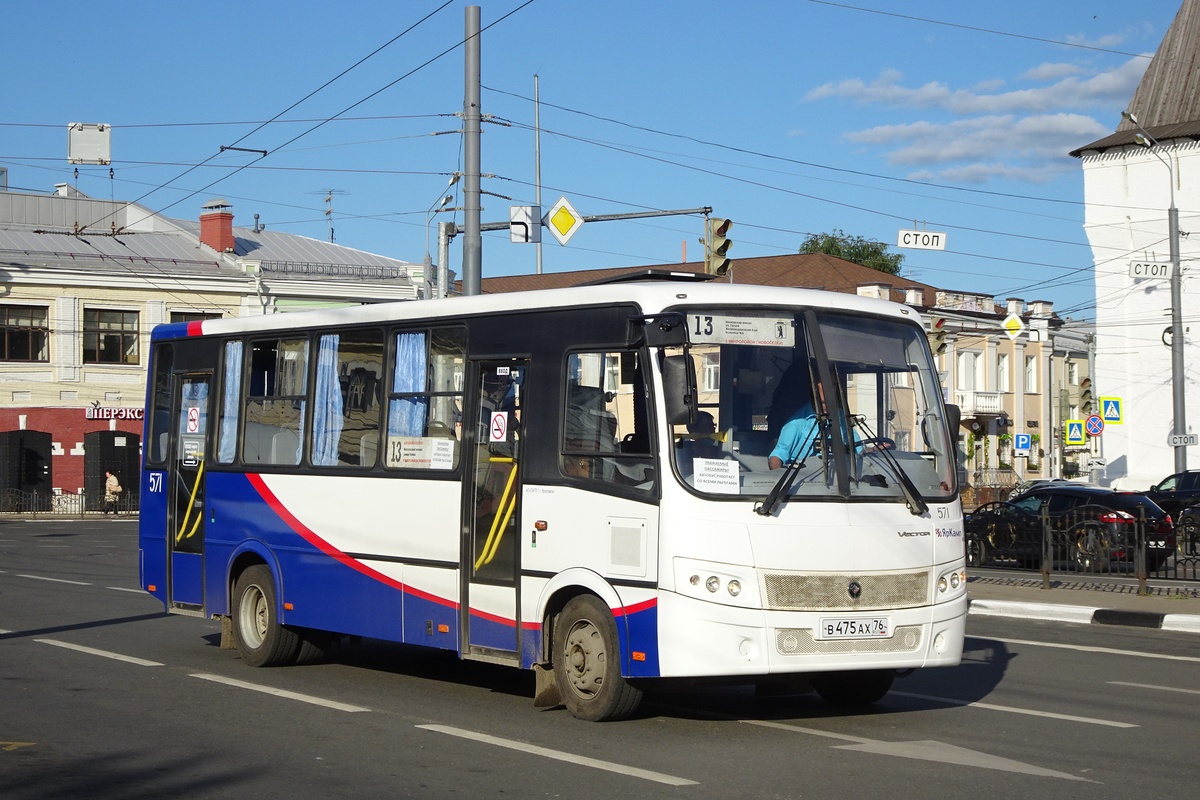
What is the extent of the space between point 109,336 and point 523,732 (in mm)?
45347

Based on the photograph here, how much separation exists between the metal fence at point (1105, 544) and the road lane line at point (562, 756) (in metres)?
13.7

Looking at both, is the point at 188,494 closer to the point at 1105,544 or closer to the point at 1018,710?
the point at 1018,710

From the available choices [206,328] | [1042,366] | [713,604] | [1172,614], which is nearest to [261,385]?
[206,328]

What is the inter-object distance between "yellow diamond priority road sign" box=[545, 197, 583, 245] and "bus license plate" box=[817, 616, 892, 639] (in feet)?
51.9

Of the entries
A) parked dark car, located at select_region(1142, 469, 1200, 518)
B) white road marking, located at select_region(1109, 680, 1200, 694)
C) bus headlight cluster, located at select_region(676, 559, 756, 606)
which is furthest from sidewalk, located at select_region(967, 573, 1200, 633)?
parked dark car, located at select_region(1142, 469, 1200, 518)

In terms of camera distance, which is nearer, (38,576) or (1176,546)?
(1176,546)

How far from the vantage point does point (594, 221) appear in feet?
83.8

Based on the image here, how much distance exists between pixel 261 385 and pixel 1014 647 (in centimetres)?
780

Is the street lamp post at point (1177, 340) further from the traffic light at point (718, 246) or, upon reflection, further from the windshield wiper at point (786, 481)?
the windshield wiper at point (786, 481)

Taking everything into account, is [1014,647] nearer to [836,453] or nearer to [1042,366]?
[836,453]

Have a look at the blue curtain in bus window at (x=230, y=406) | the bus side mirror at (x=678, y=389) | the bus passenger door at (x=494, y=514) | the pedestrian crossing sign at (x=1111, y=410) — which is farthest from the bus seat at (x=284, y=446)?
the pedestrian crossing sign at (x=1111, y=410)

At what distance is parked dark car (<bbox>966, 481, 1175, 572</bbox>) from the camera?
2095 centimetres

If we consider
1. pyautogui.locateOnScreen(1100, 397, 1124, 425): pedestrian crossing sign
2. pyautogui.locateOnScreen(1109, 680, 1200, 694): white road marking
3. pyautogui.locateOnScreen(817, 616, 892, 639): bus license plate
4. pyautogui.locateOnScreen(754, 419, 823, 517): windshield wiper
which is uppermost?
pyautogui.locateOnScreen(1100, 397, 1124, 425): pedestrian crossing sign

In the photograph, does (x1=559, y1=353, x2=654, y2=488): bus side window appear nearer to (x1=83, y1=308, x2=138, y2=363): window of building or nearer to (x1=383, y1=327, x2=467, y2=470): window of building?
(x1=383, y1=327, x2=467, y2=470): window of building
